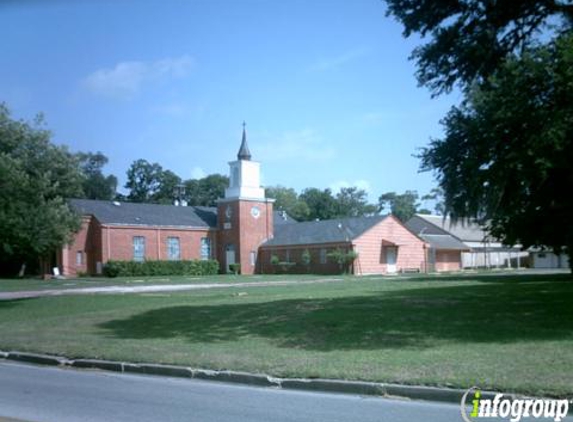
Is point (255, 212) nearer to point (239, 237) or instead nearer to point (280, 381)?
point (239, 237)

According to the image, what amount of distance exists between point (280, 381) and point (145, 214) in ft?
160

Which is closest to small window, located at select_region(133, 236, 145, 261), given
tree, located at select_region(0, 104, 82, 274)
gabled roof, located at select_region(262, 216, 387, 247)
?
gabled roof, located at select_region(262, 216, 387, 247)

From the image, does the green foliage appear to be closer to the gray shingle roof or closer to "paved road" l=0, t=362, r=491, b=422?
the gray shingle roof

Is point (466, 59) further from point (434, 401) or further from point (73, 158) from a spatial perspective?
point (73, 158)

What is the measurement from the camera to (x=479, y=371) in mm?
9750

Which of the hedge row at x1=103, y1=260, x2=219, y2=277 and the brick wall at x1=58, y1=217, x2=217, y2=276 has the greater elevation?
the brick wall at x1=58, y1=217, x2=217, y2=276

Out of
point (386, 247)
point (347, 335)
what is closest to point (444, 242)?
point (386, 247)

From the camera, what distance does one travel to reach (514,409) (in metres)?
8.20

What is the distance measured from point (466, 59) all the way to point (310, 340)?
29.1 ft

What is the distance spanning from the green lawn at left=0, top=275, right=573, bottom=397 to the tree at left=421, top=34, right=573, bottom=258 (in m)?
2.72

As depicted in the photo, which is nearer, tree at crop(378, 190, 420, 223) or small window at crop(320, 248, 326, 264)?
small window at crop(320, 248, 326, 264)

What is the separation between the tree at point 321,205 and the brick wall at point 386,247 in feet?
151

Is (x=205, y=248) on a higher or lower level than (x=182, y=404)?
higher

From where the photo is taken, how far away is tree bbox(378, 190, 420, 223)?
11775 cm
